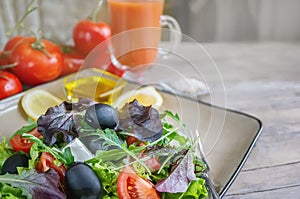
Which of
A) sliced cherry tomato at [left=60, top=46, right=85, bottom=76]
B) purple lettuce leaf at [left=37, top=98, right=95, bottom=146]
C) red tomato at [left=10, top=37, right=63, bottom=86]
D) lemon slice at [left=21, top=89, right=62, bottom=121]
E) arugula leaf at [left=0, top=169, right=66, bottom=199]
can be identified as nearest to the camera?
arugula leaf at [left=0, top=169, right=66, bottom=199]

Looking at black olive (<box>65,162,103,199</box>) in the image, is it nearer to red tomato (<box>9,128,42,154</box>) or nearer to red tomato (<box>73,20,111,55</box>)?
red tomato (<box>9,128,42,154</box>)

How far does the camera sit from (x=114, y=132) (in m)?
0.80

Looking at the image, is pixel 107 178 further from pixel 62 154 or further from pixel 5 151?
pixel 5 151

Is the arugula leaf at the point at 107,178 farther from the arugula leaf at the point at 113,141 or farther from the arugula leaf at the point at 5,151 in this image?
the arugula leaf at the point at 5,151

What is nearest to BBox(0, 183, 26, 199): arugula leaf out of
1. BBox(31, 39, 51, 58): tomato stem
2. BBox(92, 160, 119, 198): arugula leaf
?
BBox(92, 160, 119, 198): arugula leaf

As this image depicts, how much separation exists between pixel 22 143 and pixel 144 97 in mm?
327

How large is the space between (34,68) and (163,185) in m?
0.61

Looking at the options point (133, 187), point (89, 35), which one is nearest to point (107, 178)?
point (133, 187)

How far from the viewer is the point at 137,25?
1.30 m

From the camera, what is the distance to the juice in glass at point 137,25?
1256 millimetres

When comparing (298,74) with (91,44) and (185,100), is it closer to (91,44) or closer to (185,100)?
(185,100)

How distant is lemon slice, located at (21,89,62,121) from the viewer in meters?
1.06

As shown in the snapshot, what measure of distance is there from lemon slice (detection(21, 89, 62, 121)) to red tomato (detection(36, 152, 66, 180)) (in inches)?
11.7

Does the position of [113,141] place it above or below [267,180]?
above
